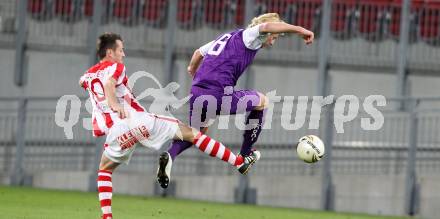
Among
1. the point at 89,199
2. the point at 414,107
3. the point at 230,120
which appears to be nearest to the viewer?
the point at 89,199

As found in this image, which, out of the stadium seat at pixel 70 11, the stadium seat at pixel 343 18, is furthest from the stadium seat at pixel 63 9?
the stadium seat at pixel 343 18

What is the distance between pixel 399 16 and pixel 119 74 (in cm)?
1024

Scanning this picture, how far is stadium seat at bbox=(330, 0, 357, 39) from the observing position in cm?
2067

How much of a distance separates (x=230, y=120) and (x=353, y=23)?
2.79 metres

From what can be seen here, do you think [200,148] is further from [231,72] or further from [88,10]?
[88,10]

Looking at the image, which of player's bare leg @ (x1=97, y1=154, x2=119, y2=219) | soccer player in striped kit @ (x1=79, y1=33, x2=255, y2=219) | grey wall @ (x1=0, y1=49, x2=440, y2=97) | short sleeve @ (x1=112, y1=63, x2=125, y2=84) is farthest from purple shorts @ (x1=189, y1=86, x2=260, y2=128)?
grey wall @ (x1=0, y1=49, x2=440, y2=97)

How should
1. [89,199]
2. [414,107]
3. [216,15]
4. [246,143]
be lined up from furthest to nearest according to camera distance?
[216,15]
[414,107]
[89,199]
[246,143]

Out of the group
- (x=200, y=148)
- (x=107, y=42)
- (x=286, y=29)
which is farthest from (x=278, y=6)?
(x=107, y=42)

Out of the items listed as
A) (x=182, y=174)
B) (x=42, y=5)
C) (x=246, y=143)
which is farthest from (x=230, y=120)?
(x=246, y=143)

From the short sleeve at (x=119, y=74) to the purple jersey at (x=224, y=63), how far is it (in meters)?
1.13

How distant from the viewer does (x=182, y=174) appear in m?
19.6

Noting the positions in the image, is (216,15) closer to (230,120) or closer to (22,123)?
(230,120)

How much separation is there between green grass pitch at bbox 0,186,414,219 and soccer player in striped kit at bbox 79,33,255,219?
1.34 metres

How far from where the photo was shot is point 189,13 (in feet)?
69.2
